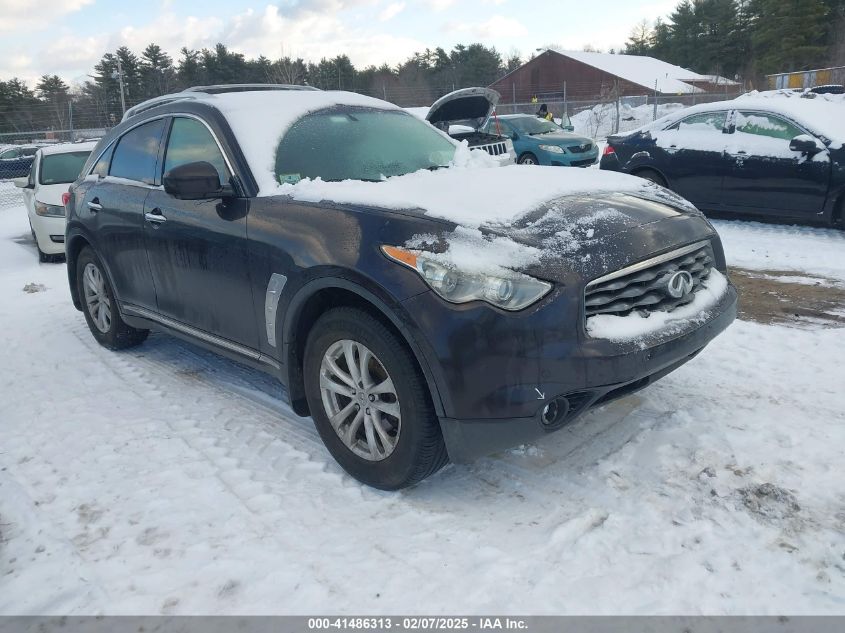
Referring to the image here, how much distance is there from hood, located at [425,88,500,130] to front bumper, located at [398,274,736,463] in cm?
472

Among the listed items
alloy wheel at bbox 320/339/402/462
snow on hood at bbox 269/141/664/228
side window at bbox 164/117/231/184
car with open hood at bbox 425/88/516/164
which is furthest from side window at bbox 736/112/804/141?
alloy wheel at bbox 320/339/402/462

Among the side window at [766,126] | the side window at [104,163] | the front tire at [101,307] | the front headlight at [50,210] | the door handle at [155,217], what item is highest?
the side window at [766,126]

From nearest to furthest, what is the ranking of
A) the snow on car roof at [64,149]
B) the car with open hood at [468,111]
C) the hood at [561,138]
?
1. the car with open hood at [468,111]
2. the snow on car roof at [64,149]
3. the hood at [561,138]

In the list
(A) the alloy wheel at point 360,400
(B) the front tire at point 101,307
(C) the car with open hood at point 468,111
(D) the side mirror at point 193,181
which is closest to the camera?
(A) the alloy wheel at point 360,400

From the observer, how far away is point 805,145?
727 cm

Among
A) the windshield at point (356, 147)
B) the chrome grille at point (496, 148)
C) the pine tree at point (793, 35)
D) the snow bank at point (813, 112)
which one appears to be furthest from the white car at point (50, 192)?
the pine tree at point (793, 35)

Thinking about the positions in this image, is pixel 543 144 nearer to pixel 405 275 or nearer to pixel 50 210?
pixel 50 210

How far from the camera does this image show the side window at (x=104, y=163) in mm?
4723

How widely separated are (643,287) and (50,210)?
9.14m

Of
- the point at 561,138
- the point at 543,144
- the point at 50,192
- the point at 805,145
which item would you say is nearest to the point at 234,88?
the point at 805,145

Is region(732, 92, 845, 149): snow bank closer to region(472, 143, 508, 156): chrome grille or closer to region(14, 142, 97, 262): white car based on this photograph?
region(472, 143, 508, 156): chrome grille

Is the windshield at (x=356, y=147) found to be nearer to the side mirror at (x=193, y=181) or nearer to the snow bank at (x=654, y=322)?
the side mirror at (x=193, y=181)

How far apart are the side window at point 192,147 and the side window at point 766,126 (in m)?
6.77
